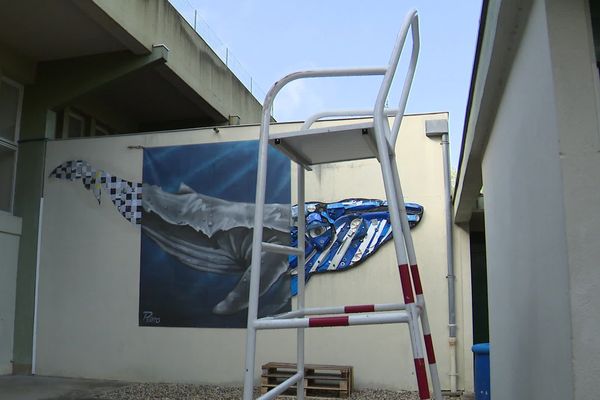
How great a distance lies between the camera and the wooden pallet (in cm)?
765

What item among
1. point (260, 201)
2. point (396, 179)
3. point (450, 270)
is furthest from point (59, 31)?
point (396, 179)

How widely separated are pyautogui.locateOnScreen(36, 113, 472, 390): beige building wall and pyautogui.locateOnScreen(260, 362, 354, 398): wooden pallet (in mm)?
391

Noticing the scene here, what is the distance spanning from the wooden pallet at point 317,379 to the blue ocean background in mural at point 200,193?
1.01 m

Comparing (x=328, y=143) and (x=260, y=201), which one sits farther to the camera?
(x=328, y=143)

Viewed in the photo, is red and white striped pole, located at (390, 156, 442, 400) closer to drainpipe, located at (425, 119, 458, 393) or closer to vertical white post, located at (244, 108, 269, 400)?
vertical white post, located at (244, 108, 269, 400)

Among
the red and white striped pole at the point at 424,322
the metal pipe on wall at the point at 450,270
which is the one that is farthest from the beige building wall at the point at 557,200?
the metal pipe on wall at the point at 450,270

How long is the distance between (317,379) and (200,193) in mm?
3483

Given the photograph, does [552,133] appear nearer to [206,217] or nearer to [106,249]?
[206,217]

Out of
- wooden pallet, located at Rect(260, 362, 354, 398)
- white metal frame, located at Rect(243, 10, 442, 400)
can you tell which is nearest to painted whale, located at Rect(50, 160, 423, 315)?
wooden pallet, located at Rect(260, 362, 354, 398)

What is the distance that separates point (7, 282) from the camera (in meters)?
9.49

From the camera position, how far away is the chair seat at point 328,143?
2.79m

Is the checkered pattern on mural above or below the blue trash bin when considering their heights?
above
